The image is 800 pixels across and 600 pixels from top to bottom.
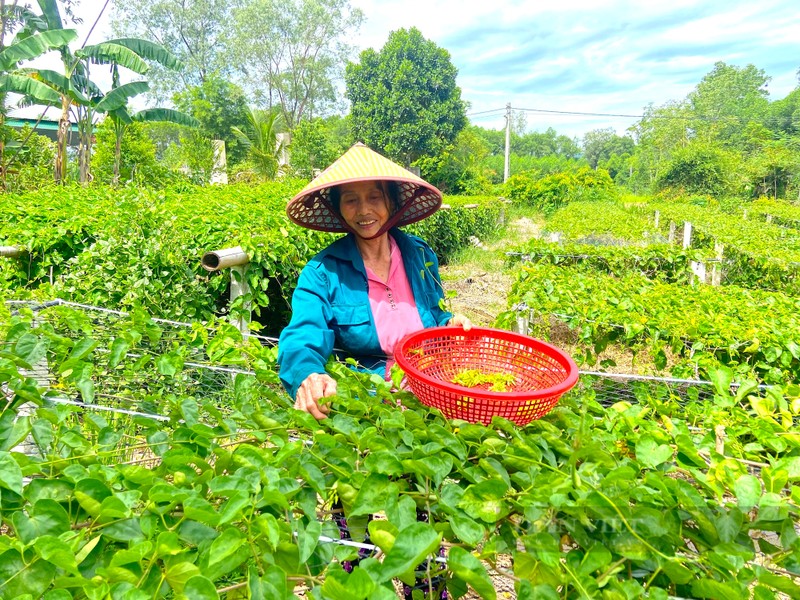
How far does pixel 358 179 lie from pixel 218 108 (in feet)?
80.8

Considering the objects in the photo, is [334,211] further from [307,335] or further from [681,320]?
[681,320]

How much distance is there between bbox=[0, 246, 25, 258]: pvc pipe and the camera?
4079 millimetres

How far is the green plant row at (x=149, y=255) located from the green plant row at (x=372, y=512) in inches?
114

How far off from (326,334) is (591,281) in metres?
3.10

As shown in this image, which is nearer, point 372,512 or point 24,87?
point 372,512

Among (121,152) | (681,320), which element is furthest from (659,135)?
(681,320)

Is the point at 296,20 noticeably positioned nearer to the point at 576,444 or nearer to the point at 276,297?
the point at 276,297

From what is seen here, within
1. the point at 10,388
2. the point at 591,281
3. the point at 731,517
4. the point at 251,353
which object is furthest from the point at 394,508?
the point at 591,281

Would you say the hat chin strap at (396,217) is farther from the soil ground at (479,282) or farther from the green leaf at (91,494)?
the soil ground at (479,282)

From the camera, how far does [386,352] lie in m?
2.12

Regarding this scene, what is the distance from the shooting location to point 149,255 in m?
3.90

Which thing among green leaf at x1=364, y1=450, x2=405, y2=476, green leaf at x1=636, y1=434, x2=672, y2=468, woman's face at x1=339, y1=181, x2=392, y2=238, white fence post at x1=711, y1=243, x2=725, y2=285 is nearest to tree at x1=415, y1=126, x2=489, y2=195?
white fence post at x1=711, y1=243, x2=725, y2=285

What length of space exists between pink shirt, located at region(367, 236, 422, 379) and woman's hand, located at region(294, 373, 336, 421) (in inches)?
25.8

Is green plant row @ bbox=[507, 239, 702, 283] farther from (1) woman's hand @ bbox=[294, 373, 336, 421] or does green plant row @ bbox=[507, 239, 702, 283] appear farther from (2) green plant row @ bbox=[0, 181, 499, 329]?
(1) woman's hand @ bbox=[294, 373, 336, 421]
